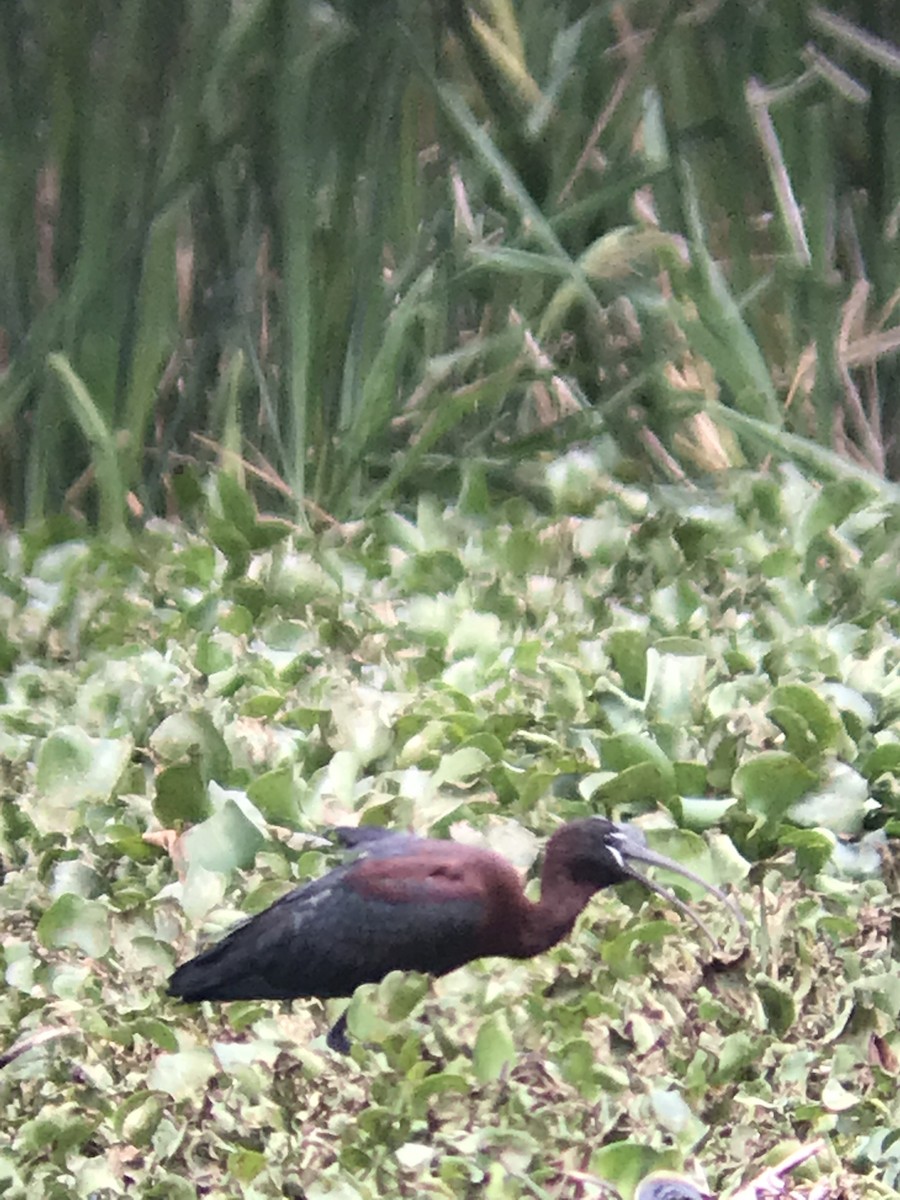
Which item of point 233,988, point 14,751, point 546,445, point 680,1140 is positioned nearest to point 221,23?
point 546,445

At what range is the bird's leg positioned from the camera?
92 cm

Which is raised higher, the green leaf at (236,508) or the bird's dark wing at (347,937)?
the bird's dark wing at (347,937)

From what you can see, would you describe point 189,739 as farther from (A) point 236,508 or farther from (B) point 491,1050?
(A) point 236,508

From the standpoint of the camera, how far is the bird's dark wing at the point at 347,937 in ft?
2.99

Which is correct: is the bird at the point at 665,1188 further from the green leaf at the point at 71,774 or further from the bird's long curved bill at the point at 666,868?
the green leaf at the point at 71,774

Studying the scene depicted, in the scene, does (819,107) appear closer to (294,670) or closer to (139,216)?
(139,216)

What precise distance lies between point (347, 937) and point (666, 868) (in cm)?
20

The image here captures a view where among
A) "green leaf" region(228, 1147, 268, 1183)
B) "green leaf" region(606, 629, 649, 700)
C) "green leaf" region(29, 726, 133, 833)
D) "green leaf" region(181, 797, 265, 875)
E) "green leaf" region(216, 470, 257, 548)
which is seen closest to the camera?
"green leaf" region(228, 1147, 268, 1183)

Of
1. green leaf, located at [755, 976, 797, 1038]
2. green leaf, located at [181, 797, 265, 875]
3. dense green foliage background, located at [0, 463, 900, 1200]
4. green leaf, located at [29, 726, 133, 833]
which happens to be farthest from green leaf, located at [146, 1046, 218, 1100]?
green leaf, located at [755, 976, 797, 1038]

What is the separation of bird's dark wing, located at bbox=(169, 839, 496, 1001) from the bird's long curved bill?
0.10 meters

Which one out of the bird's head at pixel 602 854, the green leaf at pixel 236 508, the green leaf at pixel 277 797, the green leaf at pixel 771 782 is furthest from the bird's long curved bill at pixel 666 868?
the green leaf at pixel 236 508

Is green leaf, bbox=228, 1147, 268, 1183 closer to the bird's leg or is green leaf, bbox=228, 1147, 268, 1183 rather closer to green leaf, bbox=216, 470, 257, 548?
the bird's leg

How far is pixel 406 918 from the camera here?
92 cm

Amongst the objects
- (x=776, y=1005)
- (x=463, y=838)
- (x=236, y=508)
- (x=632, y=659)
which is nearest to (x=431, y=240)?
(x=236, y=508)
